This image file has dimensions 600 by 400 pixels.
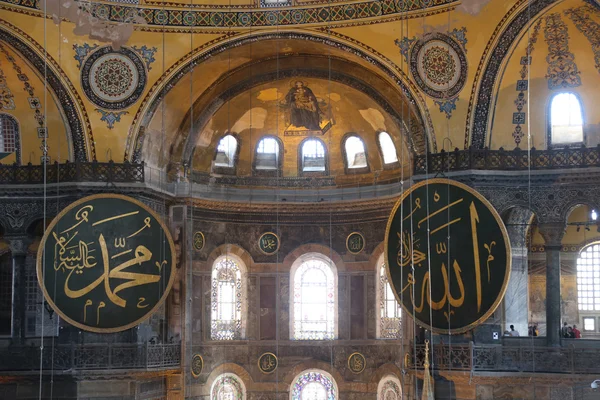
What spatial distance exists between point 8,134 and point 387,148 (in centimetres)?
786

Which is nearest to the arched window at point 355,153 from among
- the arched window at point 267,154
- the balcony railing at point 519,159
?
the arched window at point 267,154

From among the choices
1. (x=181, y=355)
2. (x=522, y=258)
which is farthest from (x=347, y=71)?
(x=181, y=355)

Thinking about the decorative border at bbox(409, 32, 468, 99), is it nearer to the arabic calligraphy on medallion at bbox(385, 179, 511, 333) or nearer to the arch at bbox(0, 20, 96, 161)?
the arabic calligraphy on medallion at bbox(385, 179, 511, 333)

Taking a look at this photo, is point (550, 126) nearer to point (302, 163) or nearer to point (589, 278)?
point (589, 278)

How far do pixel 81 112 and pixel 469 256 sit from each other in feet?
26.0

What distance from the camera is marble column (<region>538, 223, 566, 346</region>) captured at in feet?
62.7

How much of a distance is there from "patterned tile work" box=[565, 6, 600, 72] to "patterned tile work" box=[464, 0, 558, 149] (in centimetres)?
80

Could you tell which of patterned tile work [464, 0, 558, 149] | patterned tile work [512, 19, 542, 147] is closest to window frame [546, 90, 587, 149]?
patterned tile work [512, 19, 542, 147]

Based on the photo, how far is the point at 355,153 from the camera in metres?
23.7

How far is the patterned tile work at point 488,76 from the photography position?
748 inches

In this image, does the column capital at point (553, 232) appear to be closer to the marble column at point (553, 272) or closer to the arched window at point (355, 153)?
the marble column at point (553, 272)

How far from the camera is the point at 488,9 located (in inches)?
755

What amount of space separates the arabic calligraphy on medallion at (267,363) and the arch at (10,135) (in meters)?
6.71

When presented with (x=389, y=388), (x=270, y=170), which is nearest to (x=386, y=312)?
(x=389, y=388)
